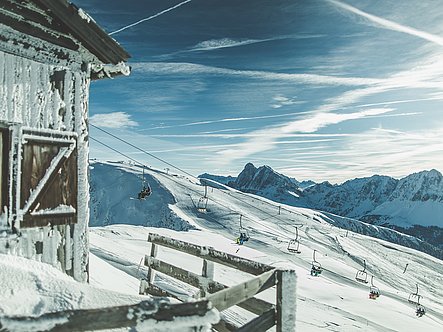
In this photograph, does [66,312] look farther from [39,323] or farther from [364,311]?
[364,311]

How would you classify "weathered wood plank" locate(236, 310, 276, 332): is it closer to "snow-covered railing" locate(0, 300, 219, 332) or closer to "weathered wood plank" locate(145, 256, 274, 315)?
"weathered wood plank" locate(145, 256, 274, 315)

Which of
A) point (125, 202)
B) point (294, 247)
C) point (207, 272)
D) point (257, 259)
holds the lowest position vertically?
point (125, 202)

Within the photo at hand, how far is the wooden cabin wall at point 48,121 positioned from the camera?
5.62m

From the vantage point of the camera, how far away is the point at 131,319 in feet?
8.30

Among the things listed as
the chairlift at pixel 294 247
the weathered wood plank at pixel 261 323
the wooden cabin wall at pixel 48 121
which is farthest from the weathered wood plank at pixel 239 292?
the chairlift at pixel 294 247

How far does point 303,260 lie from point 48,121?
58.3 meters

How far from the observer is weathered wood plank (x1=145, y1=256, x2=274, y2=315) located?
15.0ft

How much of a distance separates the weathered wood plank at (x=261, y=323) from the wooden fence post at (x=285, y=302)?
88 millimetres

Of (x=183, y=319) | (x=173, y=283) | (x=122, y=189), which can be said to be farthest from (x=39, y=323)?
(x=122, y=189)

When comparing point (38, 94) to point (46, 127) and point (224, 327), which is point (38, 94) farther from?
point (224, 327)

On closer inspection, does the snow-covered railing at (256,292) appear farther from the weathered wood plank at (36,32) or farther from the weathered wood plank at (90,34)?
the weathered wood plank at (36,32)

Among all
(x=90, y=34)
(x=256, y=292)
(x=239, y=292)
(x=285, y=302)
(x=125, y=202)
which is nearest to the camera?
(x=239, y=292)

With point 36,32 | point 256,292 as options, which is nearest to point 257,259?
point 36,32

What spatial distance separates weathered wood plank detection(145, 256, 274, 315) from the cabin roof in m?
4.01
